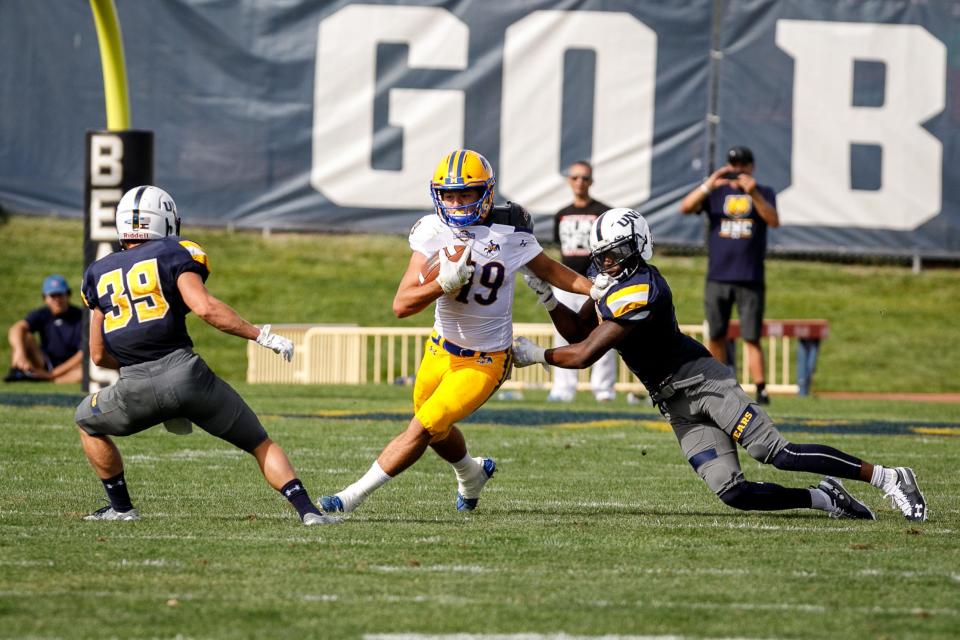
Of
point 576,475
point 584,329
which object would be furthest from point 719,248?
point 584,329

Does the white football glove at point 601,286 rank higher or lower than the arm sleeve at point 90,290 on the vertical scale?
higher

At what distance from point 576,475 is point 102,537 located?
3259 millimetres

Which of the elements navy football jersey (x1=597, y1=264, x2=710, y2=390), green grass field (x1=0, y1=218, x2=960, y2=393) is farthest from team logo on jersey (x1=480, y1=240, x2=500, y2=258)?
green grass field (x1=0, y1=218, x2=960, y2=393)

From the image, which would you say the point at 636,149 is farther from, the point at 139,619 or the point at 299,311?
the point at 139,619

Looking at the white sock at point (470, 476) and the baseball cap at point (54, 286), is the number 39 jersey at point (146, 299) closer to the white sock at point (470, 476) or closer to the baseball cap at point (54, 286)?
the white sock at point (470, 476)

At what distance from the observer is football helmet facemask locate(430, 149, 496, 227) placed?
261 inches

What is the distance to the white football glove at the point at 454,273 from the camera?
20.6 ft

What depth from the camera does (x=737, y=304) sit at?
42.3 ft

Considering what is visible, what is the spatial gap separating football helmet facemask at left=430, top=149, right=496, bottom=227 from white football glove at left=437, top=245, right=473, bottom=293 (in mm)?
355

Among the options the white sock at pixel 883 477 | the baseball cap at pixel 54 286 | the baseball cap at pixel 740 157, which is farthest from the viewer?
the baseball cap at pixel 54 286

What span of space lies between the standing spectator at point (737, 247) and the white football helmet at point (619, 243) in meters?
6.23

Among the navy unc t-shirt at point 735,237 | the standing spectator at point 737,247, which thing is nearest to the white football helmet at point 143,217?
the standing spectator at point 737,247

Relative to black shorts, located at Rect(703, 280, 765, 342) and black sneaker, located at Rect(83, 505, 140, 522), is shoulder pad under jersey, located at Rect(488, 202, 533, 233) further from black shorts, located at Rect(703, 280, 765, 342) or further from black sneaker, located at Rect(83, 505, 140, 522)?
black shorts, located at Rect(703, 280, 765, 342)

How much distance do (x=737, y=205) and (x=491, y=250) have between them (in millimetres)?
6883
